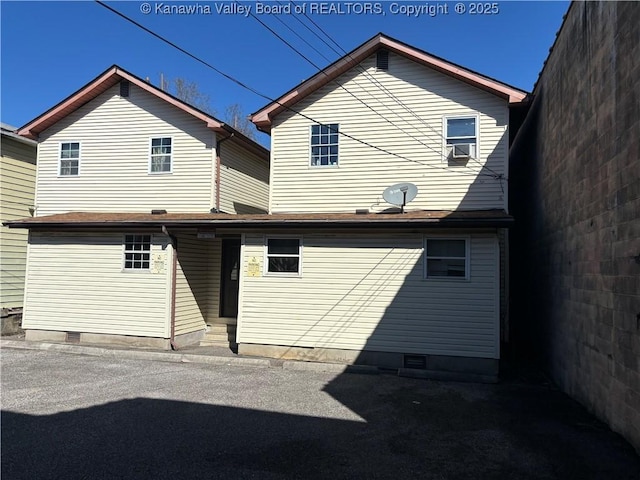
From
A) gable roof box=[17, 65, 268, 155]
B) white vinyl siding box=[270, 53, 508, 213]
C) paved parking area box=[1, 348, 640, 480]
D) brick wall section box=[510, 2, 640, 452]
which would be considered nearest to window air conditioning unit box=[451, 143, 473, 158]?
white vinyl siding box=[270, 53, 508, 213]

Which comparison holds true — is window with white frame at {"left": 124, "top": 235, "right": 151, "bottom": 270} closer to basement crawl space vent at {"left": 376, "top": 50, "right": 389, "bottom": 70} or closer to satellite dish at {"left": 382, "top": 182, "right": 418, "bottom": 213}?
satellite dish at {"left": 382, "top": 182, "right": 418, "bottom": 213}

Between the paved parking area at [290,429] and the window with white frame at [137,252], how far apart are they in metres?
3.32

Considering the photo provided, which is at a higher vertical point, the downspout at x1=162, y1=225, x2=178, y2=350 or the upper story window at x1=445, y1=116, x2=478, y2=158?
the upper story window at x1=445, y1=116, x2=478, y2=158

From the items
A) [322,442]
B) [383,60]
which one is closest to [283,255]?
[383,60]

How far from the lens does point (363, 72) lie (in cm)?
1155

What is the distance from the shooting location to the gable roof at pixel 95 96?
12352mm

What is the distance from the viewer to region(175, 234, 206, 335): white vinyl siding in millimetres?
11812

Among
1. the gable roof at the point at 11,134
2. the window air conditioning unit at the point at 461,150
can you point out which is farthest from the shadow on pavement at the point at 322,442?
the gable roof at the point at 11,134

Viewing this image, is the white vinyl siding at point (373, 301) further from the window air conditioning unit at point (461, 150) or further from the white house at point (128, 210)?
the white house at point (128, 210)

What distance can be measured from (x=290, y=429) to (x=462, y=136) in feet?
25.9

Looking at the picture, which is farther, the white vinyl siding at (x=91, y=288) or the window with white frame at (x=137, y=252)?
the window with white frame at (x=137, y=252)

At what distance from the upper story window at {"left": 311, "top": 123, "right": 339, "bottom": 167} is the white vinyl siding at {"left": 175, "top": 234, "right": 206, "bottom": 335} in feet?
13.3

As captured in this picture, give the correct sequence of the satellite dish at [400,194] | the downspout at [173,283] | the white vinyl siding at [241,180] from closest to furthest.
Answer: the satellite dish at [400,194] < the downspout at [173,283] < the white vinyl siding at [241,180]

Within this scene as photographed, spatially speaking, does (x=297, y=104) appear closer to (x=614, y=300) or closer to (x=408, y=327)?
(x=408, y=327)
